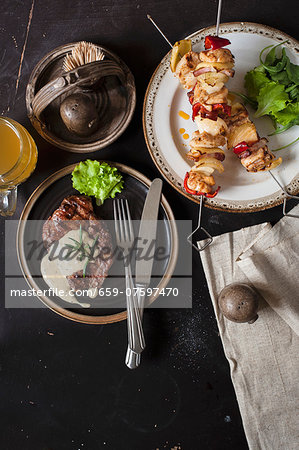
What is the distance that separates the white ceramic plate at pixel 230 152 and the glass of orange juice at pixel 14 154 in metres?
0.49

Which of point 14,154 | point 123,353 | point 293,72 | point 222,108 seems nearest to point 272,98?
point 293,72

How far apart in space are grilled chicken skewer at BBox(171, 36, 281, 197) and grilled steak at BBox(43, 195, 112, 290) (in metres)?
0.42

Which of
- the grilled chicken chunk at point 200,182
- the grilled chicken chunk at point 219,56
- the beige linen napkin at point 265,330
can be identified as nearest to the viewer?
the grilled chicken chunk at point 219,56

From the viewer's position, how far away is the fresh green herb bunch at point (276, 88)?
5.47 ft

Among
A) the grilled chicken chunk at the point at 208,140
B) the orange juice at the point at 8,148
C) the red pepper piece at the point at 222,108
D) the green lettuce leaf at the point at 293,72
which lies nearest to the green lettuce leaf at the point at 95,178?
the orange juice at the point at 8,148

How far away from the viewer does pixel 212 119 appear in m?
1.56

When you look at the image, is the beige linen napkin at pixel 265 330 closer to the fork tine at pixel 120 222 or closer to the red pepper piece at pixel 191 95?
the fork tine at pixel 120 222

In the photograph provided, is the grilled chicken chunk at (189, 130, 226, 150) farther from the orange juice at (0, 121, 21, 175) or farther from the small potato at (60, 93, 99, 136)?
the orange juice at (0, 121, 21, 175)

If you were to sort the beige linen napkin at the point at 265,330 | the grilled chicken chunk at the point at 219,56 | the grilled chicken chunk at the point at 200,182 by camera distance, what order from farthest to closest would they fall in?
the beige linen napkin at the point at 265,330 → the grilled chicken chunk at the point at 200,182 → the grilled chicken chunk at the point at 219,56

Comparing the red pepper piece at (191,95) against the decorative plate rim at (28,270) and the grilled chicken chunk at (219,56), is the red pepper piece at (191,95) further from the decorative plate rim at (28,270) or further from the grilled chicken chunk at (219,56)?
the decorative plate rim at (28,270)

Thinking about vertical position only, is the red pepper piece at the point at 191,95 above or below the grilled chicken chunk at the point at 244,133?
above

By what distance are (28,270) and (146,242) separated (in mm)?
508

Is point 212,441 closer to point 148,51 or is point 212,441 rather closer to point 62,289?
point 62,289

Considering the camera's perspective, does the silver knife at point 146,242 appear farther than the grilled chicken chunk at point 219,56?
Yes
